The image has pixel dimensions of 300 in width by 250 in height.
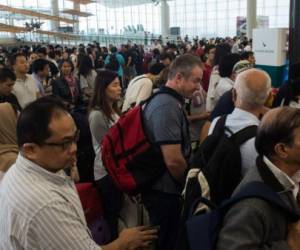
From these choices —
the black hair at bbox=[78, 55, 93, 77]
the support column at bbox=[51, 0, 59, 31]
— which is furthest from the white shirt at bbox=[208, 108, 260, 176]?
the support column at bbox=[51, 0, 59, 31]

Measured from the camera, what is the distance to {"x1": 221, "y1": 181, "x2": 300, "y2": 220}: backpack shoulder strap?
1287 millimetres

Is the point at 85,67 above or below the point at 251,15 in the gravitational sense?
below

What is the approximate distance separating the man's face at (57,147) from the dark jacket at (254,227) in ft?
2.14

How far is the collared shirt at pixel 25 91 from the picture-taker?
14.6 ft

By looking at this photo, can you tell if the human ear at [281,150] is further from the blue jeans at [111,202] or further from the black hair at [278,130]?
the blue jeans at [111,202]

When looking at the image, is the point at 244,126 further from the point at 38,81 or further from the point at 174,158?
the point at 38,81

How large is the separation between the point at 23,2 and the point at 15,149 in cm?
2484

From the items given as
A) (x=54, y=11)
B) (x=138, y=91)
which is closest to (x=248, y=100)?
(x=138, y=91)

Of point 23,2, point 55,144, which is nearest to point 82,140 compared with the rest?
point 55,144

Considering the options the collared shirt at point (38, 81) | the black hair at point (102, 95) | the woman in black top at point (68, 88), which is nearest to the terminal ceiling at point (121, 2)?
the woman in black top at point (68, 88)

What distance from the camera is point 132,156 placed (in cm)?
233

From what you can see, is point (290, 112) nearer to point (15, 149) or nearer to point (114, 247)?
point (114, 247)

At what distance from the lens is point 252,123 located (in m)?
1.99

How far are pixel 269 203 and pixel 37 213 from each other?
81 centimetres
